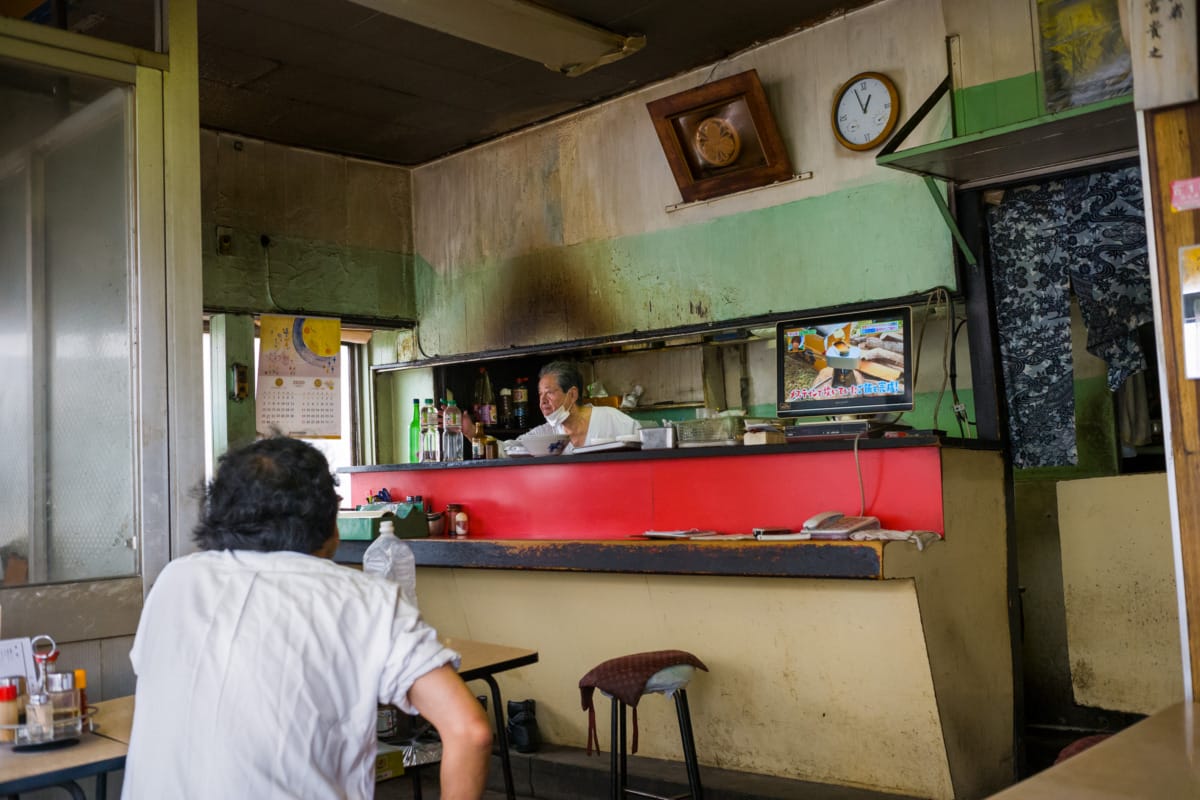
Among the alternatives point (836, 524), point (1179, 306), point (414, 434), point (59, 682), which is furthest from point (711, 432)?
point (414, 434)

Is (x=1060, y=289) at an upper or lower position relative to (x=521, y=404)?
upper

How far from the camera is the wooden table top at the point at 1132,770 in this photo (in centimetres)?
157

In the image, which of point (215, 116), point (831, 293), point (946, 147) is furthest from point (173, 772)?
point (215, 116)

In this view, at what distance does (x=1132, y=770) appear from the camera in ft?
5.53

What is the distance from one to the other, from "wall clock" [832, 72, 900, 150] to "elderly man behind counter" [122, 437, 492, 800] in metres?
4.32

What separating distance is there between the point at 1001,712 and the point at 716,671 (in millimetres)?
1107

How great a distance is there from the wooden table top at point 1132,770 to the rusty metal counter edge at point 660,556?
1.78 m

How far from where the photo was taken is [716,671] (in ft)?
14.3

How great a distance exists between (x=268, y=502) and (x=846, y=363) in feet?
11.7

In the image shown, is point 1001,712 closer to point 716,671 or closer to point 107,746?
point 716,671

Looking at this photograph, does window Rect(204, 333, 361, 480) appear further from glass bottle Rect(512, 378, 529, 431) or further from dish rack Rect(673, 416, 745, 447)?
dish rack Rect(673, 416, 745, 447)

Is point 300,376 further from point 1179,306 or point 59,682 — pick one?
point 1179,306

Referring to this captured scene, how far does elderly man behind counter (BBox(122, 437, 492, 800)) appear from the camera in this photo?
1828 mm

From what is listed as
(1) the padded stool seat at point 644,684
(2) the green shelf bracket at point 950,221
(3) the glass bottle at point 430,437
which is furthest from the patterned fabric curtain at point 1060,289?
(3) the glass bottle at point 430,437
